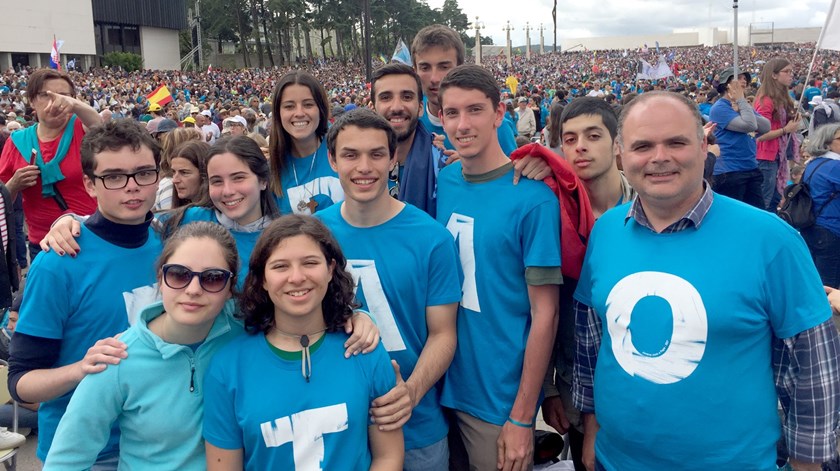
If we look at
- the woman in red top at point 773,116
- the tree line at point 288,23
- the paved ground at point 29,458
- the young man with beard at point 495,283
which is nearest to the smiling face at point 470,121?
the young man with beard at point 495,283

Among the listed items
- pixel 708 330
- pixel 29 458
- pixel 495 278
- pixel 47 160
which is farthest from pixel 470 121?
pixel 29 458

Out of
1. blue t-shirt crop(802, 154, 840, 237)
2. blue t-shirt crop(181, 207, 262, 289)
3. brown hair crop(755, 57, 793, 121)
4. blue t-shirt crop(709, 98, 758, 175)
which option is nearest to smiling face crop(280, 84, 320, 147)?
blue t-shirt crop(181, 207, 262, 289)

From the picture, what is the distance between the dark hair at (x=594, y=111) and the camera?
121 inches

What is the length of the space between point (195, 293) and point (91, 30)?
60922 millimetres

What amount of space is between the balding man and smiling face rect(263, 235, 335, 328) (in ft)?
3.37

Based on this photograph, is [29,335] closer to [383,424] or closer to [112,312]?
[112,312]

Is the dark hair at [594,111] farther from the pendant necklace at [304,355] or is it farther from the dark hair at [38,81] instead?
the dark hair at [38,81]

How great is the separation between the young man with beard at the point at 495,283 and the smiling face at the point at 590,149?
1.64ft

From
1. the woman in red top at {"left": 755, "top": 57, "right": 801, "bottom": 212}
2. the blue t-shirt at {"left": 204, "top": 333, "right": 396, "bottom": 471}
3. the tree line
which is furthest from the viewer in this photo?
the tree line

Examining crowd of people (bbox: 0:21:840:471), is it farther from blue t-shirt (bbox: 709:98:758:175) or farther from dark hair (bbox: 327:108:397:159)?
blue t-shirt (bbox: 709:98:758:175)

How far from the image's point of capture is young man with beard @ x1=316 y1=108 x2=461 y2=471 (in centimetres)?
253

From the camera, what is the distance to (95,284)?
7.59 ft

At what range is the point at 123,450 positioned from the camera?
2182 mm

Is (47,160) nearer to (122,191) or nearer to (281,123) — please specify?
(281,123)
